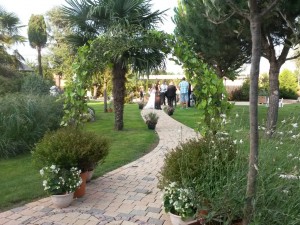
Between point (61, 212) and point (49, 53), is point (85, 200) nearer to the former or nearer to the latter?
point (61, 212)

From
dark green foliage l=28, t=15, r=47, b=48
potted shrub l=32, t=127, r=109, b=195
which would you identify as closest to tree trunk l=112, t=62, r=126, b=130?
potted shrub l=32, t=127, r=109, b=195

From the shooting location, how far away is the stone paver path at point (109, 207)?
3488 mm

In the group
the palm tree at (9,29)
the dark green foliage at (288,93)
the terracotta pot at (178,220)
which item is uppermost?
the palm tree at (9,29)

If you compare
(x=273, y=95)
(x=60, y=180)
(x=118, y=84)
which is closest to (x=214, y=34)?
(x=273, y=95)

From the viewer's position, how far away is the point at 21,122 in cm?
700

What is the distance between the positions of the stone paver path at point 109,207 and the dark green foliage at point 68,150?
1.70 feet

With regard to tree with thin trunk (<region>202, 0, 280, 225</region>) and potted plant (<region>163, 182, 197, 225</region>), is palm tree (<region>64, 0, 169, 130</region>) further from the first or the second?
tree with thin trunk (<region>202, 0, 280, 225</region>)

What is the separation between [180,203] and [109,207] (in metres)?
1.26

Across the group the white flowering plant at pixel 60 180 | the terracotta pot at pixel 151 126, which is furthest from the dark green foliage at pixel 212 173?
the terracotta pot at pixel 151 126

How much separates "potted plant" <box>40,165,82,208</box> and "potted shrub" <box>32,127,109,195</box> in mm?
122

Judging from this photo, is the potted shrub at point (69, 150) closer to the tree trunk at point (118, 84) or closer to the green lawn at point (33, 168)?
the green lawn at point (33, 168)

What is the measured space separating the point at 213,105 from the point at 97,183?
231 cm

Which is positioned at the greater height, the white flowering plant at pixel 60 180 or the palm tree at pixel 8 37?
the palm tree at pixel 8 37

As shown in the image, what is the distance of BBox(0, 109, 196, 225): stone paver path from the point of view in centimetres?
349
